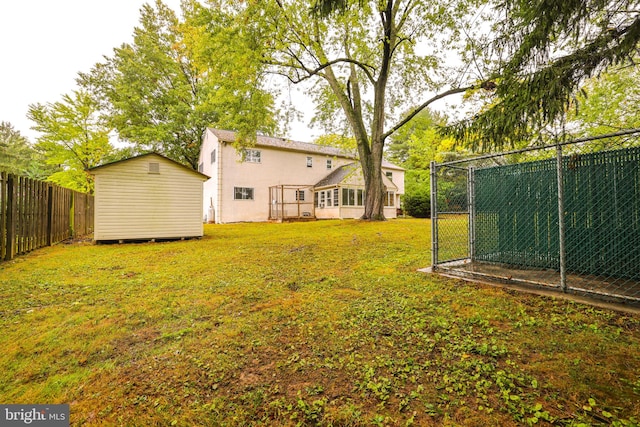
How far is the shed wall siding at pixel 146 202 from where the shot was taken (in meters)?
9.13

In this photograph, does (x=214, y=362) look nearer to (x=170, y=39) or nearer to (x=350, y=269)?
(x=350, y=269)

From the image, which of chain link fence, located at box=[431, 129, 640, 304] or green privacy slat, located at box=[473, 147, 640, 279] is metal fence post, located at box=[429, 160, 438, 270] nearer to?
chain link fence, located at box=[431, 129, 640, 304]

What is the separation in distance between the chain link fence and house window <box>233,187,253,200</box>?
600 inches

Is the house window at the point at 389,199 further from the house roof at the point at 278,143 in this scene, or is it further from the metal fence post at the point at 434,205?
the metal fence post at the point at 434,205

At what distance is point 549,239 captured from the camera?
14.6 feet

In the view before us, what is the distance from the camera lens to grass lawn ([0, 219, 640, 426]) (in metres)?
1.66

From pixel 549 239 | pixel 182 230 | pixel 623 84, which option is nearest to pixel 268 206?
pixel 182 230

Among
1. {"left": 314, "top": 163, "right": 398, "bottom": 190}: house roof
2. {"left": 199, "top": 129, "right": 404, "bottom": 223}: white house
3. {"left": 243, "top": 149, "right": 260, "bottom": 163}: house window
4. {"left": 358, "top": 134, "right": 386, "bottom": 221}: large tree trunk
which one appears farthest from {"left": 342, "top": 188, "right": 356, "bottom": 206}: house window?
{"left": 243, "top": 149, "right": 260, "bottom": 163}: house window

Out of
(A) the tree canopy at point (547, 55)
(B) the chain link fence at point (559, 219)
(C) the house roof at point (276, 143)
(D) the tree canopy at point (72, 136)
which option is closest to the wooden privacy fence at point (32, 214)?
(D) the tree canopy at point (72, 136)

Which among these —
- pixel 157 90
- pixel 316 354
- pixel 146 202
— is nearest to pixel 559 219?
pixel 316 354

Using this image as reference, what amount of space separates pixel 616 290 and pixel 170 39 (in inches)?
1269

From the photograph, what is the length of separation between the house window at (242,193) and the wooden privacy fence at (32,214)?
27.2ft

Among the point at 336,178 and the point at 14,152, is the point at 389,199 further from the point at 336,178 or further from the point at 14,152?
the point at 14,152

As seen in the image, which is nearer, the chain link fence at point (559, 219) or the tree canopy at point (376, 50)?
the chain link fence at point (559, 219)
